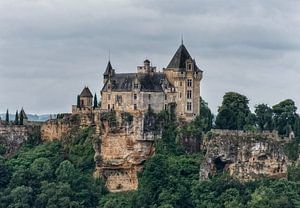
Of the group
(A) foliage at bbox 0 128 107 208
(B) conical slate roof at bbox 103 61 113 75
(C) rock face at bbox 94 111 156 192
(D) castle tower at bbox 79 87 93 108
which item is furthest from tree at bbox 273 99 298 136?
(D) castle tower at bbox 79 87 93 108

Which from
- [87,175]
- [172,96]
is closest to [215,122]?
[172,96]

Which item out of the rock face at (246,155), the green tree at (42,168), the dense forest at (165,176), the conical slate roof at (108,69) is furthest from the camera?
the conical slate roof at (108,69)

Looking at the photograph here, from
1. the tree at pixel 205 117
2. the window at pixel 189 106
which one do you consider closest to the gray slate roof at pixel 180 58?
the window at pixel 189 106

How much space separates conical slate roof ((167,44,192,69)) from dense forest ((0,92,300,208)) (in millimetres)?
4346

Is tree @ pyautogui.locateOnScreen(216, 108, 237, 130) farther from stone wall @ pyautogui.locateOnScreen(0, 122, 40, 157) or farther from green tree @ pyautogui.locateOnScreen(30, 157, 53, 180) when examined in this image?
stone wall @ pyautogui.locateOnScreen(0, 122, 40, 157)

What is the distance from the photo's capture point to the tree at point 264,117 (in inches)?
3767

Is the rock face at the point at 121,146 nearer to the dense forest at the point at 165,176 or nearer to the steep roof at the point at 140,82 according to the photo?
the dense forest at the point at 165,176

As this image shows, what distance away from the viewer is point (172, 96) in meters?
94.9

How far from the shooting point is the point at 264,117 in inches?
3816

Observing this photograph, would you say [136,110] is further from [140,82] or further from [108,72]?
[108,72]

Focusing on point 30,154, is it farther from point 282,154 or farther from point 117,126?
point 282,154

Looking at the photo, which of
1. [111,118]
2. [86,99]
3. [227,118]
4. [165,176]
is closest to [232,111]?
[227,118]

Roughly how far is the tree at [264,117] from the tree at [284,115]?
0.51m

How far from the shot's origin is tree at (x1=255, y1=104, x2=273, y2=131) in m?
95.7
